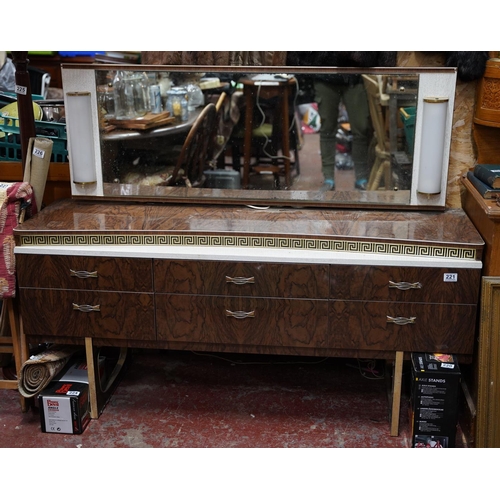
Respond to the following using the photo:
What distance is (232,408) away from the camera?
315 cm

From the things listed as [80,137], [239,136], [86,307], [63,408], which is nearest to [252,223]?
[239,136]

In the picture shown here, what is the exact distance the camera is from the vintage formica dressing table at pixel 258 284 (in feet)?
8.96

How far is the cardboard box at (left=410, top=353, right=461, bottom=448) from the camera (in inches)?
106

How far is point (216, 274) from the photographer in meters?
2.81

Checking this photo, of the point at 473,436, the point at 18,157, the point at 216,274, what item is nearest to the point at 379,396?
the point at 473,436

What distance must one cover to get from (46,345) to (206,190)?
116cm

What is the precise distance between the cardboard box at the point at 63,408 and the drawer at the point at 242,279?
0.62 m

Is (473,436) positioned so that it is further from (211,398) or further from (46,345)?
(46,345)

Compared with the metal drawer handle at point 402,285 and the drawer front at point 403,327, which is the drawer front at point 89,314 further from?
the metal drawer handle at point 402,285

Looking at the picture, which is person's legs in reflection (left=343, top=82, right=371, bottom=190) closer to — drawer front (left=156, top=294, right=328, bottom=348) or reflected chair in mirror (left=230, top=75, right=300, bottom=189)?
reflected chair in mirror (left=230, top=75, right=300, bottom=189)

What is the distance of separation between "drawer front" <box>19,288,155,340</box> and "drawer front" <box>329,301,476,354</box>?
0.82 m

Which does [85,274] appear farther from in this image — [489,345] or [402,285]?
[489,345]

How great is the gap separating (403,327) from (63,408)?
1529mm

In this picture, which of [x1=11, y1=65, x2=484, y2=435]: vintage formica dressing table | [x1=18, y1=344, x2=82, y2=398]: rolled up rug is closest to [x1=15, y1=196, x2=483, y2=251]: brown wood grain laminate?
[x1=11, y1=65, x2=484, y2=435]: vintage formica dressing table
